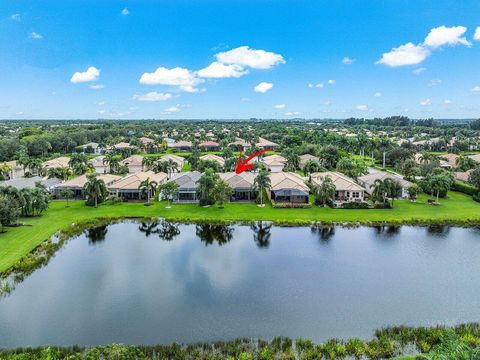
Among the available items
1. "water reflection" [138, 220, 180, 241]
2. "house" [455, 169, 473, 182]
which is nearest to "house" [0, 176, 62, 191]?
"water reflection" [138, 220, 180, 241]

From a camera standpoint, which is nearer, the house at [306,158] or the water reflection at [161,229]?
the water reflection at [161,229]

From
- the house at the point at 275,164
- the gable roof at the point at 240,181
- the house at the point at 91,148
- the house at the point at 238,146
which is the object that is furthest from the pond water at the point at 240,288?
the house at the point at 91,148

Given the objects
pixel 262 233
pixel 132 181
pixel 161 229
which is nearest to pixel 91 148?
pixel 132 181

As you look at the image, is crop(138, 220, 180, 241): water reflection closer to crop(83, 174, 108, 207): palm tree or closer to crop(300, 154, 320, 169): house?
crop(83, 174, 108, 207): palm tree

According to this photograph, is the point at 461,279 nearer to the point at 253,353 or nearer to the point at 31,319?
the point at 253,353

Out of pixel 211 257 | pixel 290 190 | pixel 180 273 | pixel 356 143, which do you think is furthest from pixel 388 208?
pixel 356 143

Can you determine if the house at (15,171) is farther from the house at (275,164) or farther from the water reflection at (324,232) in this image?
the water reflection at (324,232)
